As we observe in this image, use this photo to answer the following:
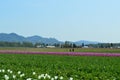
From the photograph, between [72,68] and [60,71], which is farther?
[72,68]

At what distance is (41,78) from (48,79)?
249mm

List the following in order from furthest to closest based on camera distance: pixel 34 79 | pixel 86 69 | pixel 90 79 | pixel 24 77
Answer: pixel 86 69 → pixel 90 79 → pixel 24 77 → pixel 34 79

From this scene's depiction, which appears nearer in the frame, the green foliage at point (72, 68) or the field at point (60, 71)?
the field at point (60, 71)

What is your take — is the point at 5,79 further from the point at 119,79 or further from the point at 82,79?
the point at 119,79

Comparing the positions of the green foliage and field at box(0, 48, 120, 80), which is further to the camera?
the green foliage

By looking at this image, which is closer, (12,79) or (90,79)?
(12,79)

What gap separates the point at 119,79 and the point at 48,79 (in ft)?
11.1

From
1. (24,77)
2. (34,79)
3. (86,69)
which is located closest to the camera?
(34,79)

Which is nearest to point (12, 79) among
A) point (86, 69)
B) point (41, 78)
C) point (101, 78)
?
point (41, 78)

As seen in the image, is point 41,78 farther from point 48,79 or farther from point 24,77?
point 24,77

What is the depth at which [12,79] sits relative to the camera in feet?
36.3

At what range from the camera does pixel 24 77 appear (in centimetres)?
1190

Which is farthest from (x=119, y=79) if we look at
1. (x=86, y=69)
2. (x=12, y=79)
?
(x=86, y=69)

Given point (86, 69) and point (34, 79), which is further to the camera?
point (86, 69)
